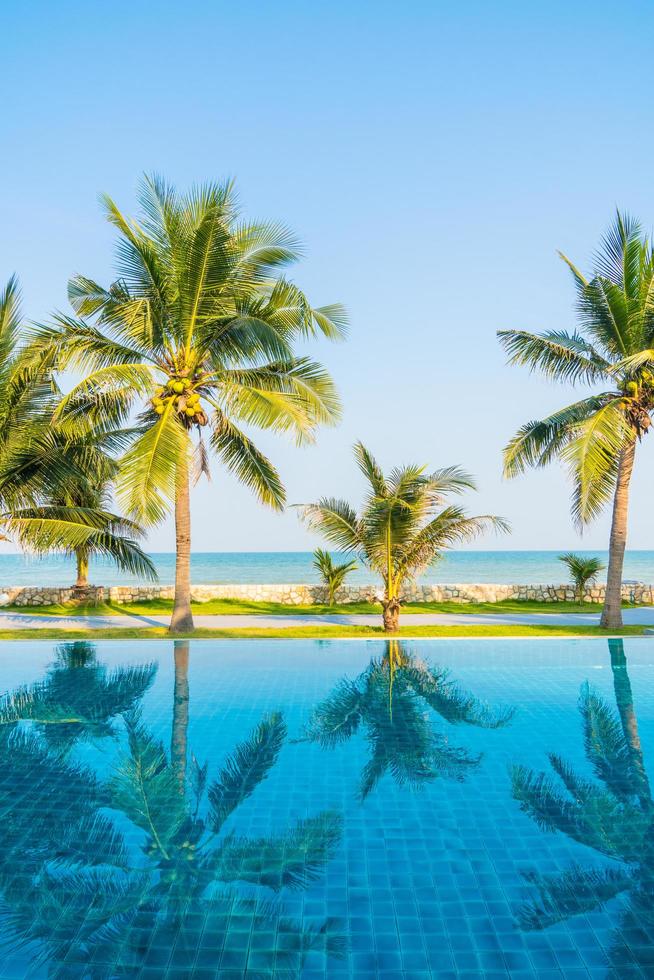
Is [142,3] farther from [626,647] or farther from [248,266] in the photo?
[626,647]

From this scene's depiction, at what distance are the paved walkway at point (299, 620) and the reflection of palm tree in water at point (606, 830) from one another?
23.2 ft

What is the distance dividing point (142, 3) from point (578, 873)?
1716 cm

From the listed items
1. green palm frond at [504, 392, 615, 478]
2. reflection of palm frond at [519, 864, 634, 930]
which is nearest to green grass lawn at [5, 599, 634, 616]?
green palm frond at [504, 392, 615, 478]

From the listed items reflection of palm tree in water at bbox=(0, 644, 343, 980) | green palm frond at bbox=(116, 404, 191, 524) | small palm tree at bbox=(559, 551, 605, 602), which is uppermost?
green palm frond at bbox=(116, 404, 191, 524)

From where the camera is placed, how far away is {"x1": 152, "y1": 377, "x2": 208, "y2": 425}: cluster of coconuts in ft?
36.6

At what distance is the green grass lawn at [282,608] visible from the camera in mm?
16109

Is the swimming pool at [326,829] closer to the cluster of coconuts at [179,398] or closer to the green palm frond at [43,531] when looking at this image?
the green palm frond at [43,531]

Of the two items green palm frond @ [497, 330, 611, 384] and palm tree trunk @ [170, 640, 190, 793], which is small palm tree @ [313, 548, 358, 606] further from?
palm tree trunk @ [170, 640, 190, 793]

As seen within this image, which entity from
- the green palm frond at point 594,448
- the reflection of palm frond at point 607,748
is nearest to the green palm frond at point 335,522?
the green palm frond at point 594,448

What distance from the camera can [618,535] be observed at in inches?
499

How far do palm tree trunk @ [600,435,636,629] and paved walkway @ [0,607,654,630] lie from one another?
0.71 m

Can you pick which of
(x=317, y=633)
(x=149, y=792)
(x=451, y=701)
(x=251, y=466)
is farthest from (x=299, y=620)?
(x=149, y=792)

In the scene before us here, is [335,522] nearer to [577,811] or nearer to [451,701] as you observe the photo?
[451,701]

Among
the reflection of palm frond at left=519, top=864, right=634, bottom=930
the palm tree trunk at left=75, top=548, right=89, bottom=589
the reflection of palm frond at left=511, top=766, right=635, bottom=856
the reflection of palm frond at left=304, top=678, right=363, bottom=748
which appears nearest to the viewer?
the reflection of palm frond at left=519, top=864, right=634, bottom=930
